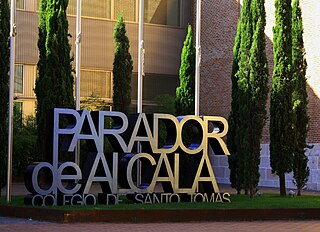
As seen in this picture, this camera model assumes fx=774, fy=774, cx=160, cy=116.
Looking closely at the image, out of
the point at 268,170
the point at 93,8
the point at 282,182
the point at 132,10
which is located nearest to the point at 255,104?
the point at 282,182

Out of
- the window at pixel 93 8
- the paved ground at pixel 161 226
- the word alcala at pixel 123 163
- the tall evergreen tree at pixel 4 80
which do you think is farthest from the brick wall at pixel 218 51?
the paved ground at pixel 161 226

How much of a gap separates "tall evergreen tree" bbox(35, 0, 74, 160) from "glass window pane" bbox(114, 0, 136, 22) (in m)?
15.2

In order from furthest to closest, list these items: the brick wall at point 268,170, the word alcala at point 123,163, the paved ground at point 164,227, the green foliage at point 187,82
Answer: the brick wall at point 268,170
the green foliage at point 187,82
the word alcala at point 123,163
the paved ground at point 164,227

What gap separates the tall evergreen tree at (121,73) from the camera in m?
32.2

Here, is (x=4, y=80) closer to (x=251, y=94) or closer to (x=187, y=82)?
(x=251, y=94)

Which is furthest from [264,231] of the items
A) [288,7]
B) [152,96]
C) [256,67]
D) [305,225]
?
[152,96]

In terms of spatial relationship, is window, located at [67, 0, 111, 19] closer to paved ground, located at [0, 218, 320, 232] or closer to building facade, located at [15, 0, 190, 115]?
building facade, located at [15, 0, 190, 115]

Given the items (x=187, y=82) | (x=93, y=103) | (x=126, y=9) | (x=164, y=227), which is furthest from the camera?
(x=126, y=9)

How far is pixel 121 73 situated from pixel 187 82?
291 cm

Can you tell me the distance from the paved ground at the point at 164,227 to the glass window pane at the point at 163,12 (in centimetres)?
2511

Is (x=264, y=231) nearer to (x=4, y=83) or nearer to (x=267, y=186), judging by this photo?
(x=4, y=83)

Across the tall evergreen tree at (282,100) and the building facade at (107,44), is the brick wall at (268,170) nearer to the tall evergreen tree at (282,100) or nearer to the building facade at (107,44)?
the building facade at (107,44)

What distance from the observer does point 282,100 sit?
25516mm

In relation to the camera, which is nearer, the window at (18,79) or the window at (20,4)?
the window at (18,79)
